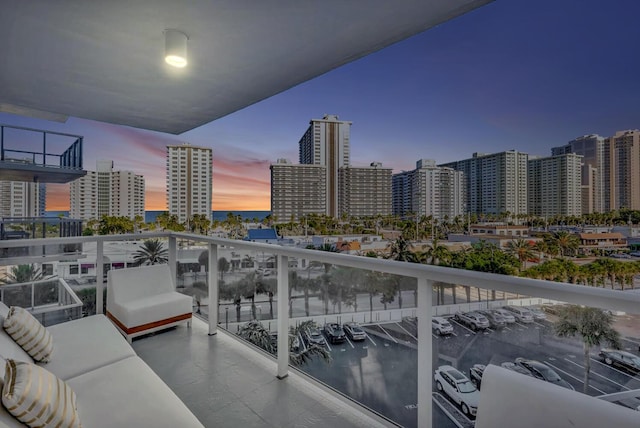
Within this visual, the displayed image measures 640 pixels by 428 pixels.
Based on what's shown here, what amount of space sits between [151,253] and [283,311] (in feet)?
7.89

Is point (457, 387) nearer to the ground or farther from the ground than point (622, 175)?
nearer to the ground

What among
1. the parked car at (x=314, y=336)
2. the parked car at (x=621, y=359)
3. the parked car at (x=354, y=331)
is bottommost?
the parked car at (x=314, y=336)

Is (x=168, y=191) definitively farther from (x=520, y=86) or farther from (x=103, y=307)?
(x=520, y=86)

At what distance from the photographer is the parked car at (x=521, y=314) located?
1.31m

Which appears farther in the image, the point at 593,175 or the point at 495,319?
the point at 593,175

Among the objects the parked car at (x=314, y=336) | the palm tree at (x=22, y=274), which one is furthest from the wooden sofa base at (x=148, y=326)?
the parked car at (x=314, y=336)

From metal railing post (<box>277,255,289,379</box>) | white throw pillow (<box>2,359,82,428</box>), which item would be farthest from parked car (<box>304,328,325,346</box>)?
white throw pillow (<box>2,359,82,428</box>)

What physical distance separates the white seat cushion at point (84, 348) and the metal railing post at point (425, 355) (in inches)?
71.0

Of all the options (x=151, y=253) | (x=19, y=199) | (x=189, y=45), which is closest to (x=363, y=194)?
(x=151, y=253)

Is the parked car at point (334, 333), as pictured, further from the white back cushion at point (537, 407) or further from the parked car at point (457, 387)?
the white back cushion at point (537, 407)

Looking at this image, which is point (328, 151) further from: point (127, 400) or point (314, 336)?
point (127, 400)

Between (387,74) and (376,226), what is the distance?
7.43m

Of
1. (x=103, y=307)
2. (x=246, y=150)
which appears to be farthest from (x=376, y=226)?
(x=103, y=307)

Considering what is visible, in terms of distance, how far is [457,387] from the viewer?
1511mm
